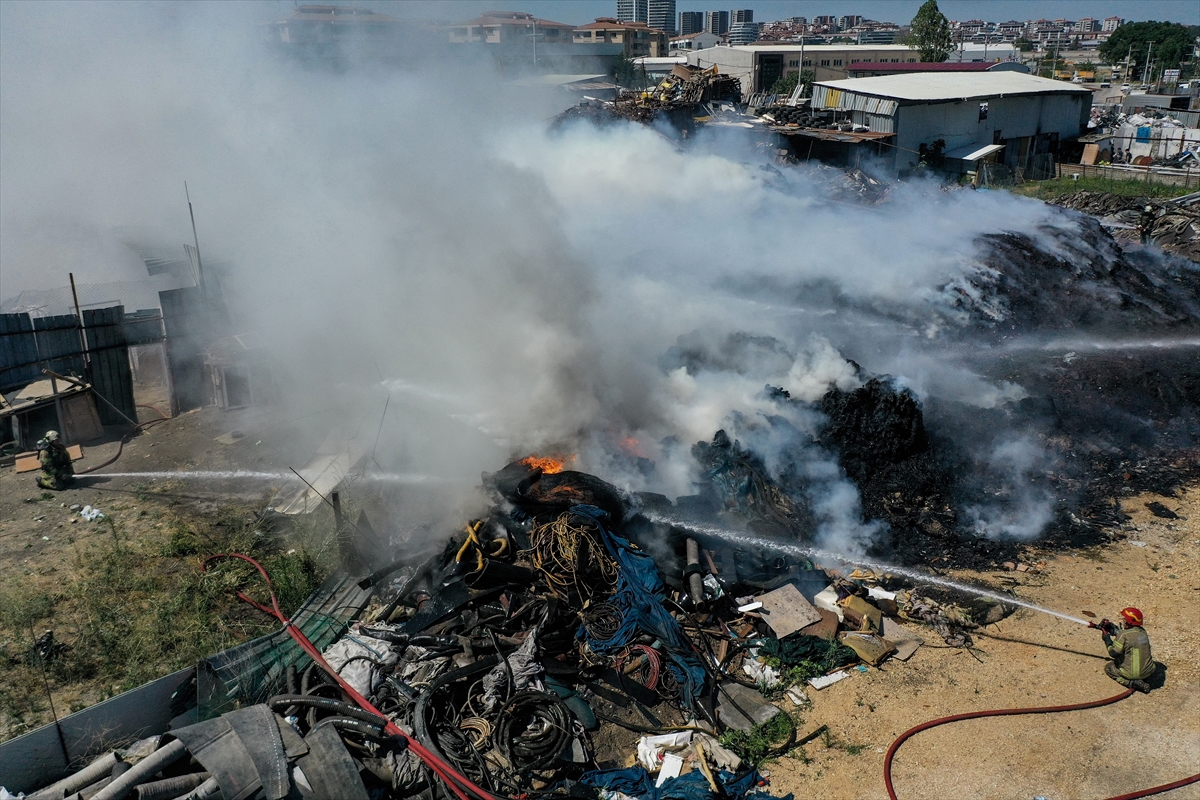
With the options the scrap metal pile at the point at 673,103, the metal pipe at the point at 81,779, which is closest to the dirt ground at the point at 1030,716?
the metal pipe at the point at 81,779

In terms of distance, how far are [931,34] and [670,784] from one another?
Answer: 2445 inches

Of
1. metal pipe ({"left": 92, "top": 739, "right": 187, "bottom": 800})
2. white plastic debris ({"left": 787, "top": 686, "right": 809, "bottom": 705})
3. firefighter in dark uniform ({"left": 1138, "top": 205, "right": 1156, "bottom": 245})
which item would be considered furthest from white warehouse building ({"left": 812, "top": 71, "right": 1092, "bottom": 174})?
metal pipe ({"left": 92, "top": 739, "right": 187, "bottom": 800})

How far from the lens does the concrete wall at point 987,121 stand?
101 ft

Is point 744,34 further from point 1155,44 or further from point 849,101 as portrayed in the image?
point 849,101

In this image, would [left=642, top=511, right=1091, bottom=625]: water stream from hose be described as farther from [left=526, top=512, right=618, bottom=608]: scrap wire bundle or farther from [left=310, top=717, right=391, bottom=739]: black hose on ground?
[left=310, top=717, right=391, bottom=739]: black hose on ground

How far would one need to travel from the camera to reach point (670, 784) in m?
6.57

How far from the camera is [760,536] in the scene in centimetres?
991

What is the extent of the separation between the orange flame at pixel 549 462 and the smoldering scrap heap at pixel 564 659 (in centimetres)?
35

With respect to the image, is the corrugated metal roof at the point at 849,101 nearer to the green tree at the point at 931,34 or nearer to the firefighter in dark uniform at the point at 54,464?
the green tree at the point at 931,34

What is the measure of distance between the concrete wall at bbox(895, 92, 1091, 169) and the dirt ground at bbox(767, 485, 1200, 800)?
25.3 m

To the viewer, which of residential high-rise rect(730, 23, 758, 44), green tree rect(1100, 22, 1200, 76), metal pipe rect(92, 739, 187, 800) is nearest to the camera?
metal pipe rect(92, 739, 187, 800)

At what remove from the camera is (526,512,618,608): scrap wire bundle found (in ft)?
28.1

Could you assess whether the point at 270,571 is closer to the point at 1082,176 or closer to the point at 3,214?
the point at 3,214

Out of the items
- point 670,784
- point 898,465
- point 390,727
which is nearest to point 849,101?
point 898,465
